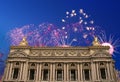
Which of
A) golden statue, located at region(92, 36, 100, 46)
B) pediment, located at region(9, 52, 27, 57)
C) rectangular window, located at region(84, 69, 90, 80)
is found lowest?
rectangular window, located at region(84, 69, 90, 80)

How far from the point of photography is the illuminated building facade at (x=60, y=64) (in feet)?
168

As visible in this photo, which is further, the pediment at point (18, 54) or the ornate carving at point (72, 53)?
the ornate carving at point (72, 53)

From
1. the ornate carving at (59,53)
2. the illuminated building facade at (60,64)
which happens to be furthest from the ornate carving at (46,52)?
the ornate carving at (59,53)

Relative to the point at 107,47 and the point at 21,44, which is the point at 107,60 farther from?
the point at 21,44

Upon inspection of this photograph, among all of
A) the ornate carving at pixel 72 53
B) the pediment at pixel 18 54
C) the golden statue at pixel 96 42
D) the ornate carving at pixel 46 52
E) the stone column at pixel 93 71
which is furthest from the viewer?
the golden statue at pixel 96 42

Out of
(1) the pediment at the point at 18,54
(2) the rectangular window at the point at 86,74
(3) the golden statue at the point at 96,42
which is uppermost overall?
(3) the golden statue at the point at 96,42

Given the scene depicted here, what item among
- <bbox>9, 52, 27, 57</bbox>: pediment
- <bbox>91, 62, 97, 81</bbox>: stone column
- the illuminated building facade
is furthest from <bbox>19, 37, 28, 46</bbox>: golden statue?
<bbox>91, 62, 97, 81</bbox>: stone column

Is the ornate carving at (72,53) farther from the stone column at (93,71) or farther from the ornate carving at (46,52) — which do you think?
the stone column at (93,71)

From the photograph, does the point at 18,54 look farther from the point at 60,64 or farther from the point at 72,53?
the point at 72,53

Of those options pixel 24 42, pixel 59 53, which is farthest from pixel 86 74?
pixel 24 42

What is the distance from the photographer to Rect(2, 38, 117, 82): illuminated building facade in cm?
5106

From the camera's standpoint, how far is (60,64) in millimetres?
53250

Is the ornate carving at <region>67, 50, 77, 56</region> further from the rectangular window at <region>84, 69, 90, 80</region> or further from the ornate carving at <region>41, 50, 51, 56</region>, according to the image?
the rectangular window at <region>84, 69, 90, 80</region>

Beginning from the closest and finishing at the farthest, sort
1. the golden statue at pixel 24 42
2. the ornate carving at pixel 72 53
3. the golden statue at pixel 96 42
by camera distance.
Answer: the ornate carving at pixel 72 53 → the golden statue at pixel 96 42 → the golden statue at pixel 24 42
